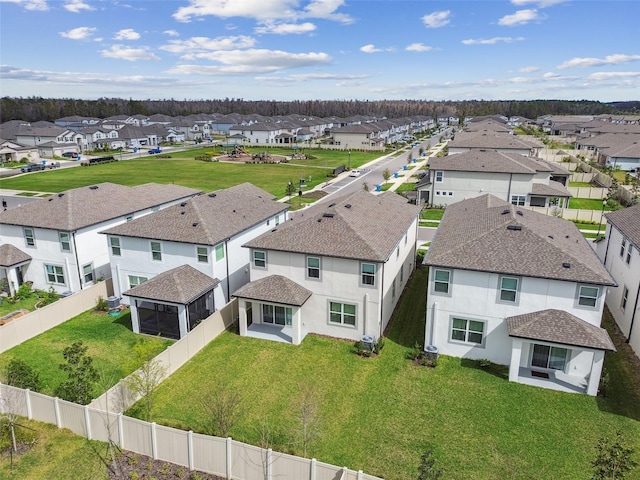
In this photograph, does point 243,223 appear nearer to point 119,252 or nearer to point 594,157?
point 119,252

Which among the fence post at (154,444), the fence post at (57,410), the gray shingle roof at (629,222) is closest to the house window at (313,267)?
the fence post at (154,444)

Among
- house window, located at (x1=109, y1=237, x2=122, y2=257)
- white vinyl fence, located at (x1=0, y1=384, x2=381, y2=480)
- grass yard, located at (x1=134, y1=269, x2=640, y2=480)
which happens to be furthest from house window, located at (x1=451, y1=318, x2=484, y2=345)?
house window, located at (x1=109, y1=237, x2=122, y2=257)

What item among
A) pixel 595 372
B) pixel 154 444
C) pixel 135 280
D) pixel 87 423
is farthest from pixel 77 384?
pixel 595 372

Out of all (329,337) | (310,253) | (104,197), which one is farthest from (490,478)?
(104,197)

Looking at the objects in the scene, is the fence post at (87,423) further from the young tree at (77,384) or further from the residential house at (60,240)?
the residential house at (60,240)

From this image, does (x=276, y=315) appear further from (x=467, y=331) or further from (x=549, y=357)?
(x=549, y=357)
